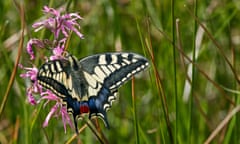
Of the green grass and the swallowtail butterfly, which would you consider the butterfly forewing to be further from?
the green grass

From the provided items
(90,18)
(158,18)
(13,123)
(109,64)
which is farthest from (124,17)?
(109,64)

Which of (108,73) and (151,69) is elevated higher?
(108,73)

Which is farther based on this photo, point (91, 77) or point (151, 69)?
point (151, 69)

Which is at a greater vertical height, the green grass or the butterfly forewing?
the butterfly forewing

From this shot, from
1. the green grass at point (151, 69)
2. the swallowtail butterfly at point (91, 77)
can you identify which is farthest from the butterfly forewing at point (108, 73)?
the green grass at point (151, 69)

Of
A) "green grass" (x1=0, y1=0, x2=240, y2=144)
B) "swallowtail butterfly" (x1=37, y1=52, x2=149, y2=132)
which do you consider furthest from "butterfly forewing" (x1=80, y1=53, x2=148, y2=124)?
"green grass" (x1=0, y1=0, x2=240, y2=144)

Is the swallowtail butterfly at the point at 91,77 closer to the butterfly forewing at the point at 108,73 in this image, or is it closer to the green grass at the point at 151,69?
the butterfly forewing at the point at 108,73

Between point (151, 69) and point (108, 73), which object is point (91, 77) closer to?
point (108, 73)

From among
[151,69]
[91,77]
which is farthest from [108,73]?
[151,69]
